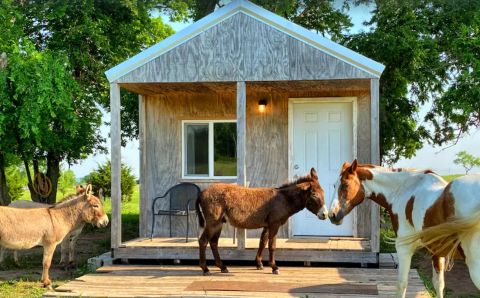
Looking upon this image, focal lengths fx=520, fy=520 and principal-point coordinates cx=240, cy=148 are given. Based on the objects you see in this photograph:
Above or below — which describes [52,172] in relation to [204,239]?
above

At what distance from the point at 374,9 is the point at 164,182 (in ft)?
25.2

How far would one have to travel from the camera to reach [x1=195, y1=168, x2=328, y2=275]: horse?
659 cm

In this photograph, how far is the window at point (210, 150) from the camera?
356 inches

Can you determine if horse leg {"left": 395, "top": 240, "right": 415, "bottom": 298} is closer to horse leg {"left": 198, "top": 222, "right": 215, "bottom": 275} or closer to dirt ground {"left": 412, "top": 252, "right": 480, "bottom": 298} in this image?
horse leg {"left": 198, "top": 222, "right": 215, "bottom": 275}

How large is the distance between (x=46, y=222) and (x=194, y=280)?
213cm

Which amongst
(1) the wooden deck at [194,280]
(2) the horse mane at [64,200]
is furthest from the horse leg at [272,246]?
(2) the horse mane at [64,200]

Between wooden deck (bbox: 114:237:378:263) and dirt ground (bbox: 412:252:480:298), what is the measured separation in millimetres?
1342

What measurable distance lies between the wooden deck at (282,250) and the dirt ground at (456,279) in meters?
1.34

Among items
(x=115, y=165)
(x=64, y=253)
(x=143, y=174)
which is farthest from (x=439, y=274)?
(x=64, y=253)

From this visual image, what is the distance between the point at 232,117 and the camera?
8969 mm

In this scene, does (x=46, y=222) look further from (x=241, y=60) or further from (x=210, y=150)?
(x=241, y=60)

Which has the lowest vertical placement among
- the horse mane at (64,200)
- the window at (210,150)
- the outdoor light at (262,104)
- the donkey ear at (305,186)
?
the horse mane at (64,200)

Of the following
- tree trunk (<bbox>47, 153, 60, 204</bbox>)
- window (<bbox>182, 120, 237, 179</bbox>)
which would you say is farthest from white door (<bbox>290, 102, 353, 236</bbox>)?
tree trunk (<bbox>47, 153, 60, 204</bbox>)

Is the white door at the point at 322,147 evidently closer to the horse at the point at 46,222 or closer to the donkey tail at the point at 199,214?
the donkey tail at the point at 199,214
